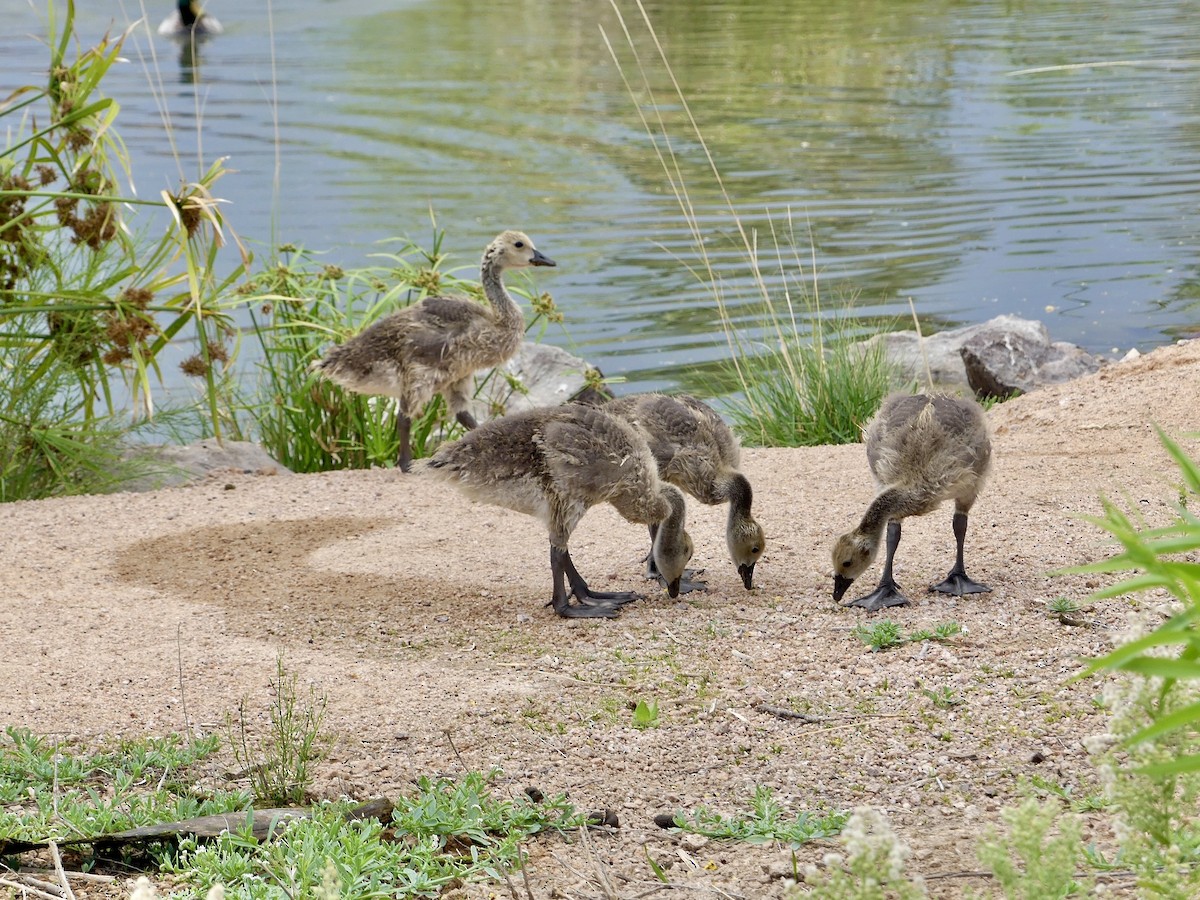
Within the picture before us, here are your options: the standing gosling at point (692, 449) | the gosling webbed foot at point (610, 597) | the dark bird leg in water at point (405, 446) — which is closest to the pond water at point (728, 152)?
the dark bird leg in water at point (405, 446)

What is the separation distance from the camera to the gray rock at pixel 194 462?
8.70 m

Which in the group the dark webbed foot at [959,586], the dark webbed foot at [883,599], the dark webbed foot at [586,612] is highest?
the dark webbed foot at [959,586]

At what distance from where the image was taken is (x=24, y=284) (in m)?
8.70

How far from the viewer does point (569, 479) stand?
5.76 metres

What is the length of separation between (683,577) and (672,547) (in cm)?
42

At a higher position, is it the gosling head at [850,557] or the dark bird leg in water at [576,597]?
the gosling head at [850,557]

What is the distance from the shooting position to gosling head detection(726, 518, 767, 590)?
5926 mm

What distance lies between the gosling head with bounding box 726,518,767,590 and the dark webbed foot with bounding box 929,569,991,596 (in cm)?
73

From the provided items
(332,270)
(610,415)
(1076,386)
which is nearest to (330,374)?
(332,270)

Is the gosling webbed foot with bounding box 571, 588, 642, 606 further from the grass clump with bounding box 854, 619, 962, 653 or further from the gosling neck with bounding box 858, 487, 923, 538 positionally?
the grass clump with bounding box 854, 619, 962, 653

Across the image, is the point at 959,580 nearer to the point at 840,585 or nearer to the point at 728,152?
the point at 840,585

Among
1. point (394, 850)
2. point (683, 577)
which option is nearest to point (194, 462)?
point (683, 577)

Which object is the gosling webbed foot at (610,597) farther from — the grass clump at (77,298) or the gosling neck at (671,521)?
the grass clump at (77,298)

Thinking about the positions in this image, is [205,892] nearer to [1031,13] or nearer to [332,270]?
[332,270]
